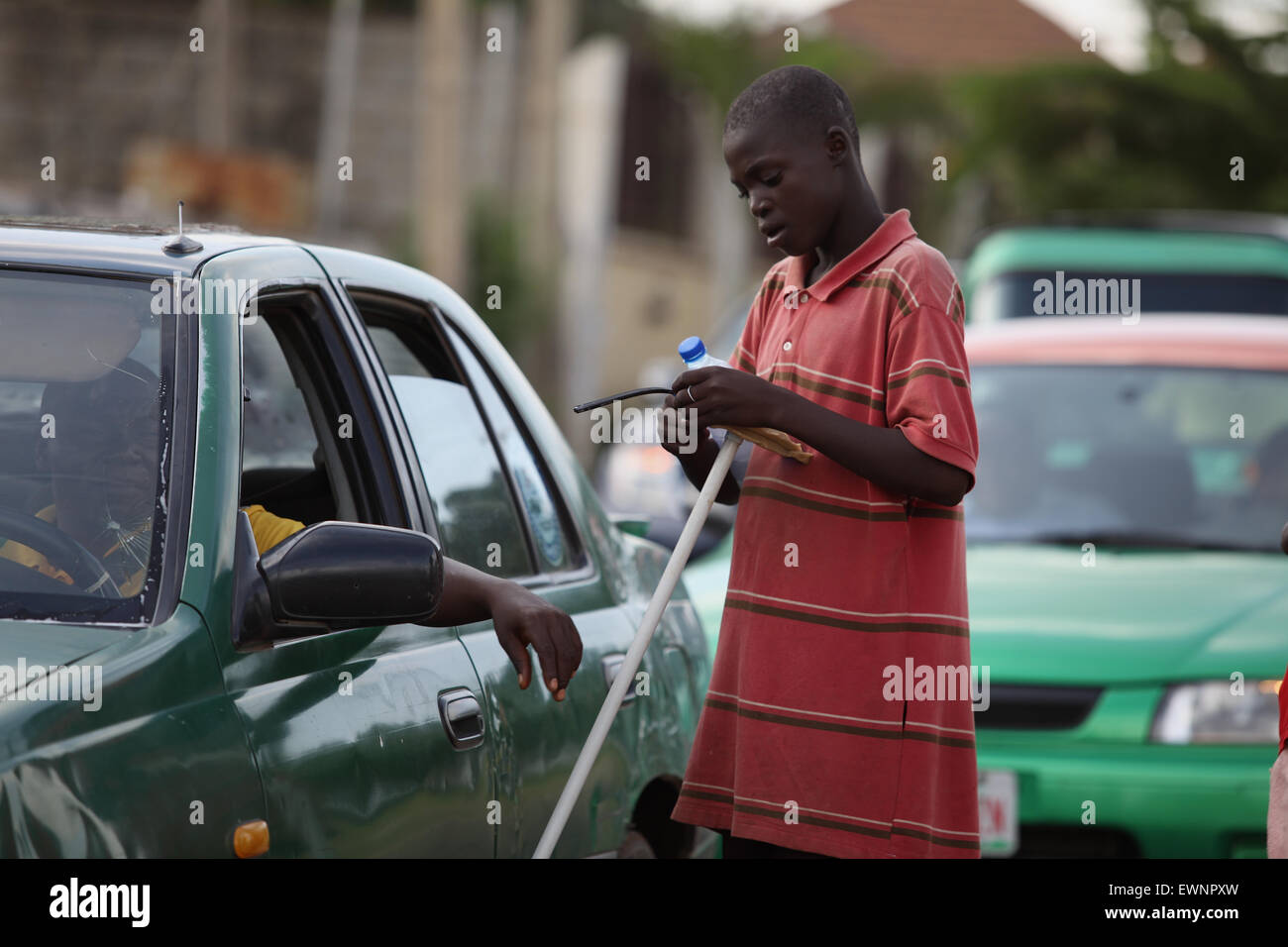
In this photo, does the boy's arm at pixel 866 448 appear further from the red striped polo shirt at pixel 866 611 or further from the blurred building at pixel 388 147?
the blurred building at pixel 388 147

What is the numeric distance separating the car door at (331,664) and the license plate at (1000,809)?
192 centimetres

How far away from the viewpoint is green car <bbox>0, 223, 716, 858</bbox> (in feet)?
8.26

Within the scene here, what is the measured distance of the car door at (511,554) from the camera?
340 cm

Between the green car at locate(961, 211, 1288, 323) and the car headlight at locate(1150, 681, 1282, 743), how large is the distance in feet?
16.9

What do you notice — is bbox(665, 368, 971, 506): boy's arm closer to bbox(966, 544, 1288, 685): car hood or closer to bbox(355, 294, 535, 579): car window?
bbox(355, 294, 535, 579): car window

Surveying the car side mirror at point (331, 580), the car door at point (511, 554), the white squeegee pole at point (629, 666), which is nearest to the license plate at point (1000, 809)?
the car door at point (511, 554)

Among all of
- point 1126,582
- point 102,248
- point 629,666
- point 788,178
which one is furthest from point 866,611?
point 1126,582

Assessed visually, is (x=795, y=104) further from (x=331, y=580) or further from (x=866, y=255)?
(x=331, y=580)

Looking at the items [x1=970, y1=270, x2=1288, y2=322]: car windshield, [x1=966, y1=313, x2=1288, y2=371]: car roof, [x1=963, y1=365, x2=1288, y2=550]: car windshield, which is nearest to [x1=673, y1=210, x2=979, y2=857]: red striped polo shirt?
[x1=963, y1=365, x2=1288, y2=550]: car windshield

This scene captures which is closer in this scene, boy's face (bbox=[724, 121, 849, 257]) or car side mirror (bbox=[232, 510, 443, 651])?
car side mirror (bbox=[232, 510, 443, 651])

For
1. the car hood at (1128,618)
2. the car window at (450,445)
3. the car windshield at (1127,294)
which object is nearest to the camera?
the car window at (450,445)

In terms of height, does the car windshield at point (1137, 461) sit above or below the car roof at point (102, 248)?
below
